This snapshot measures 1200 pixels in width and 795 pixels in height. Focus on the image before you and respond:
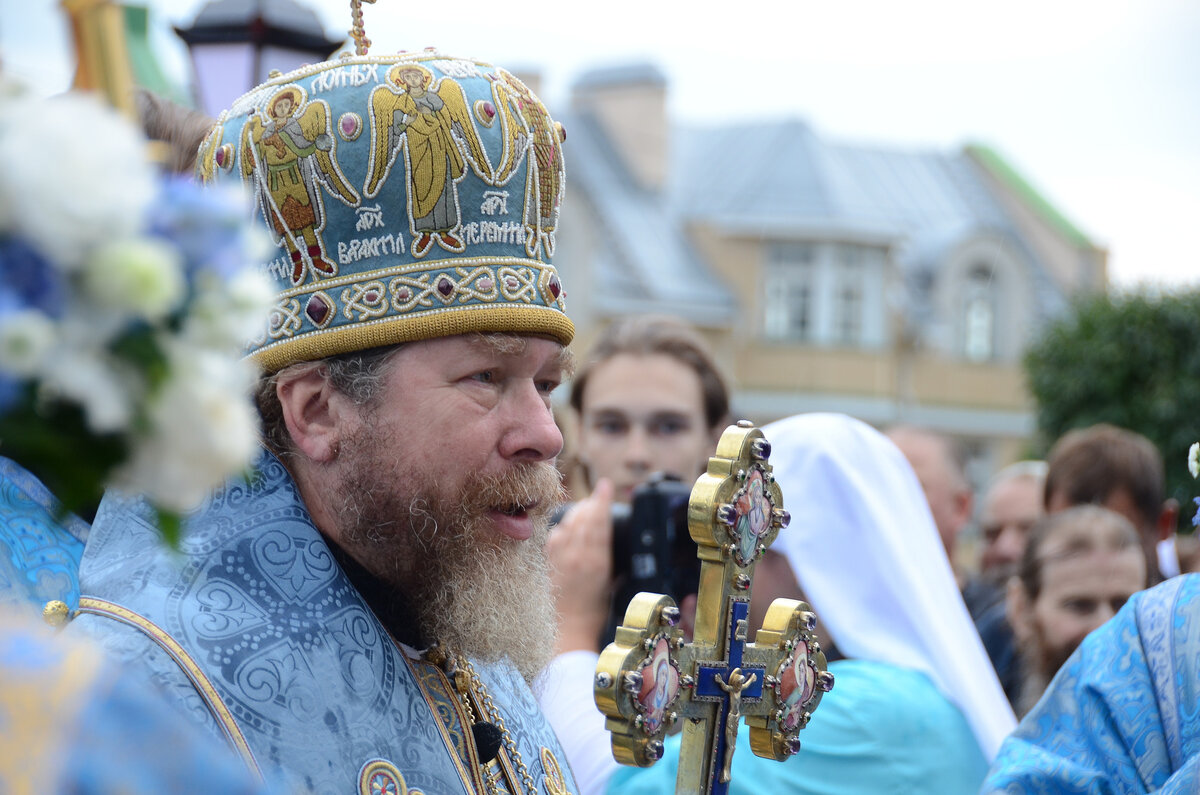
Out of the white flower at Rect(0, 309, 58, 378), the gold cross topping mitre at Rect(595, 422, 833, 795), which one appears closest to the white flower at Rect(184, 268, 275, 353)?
the white flower at Rect(0, 309, 58, 378)

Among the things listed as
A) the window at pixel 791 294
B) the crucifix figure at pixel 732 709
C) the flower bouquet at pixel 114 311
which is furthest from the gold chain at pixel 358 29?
the window at pixel 791 294

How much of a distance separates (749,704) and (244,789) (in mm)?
1313

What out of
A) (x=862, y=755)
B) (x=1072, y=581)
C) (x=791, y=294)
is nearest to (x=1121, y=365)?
(x=791, y=294)

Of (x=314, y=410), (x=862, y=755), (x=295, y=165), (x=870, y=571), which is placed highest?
(x=295, y=165)

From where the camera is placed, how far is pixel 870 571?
3.12 m

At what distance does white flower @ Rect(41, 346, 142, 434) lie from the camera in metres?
0.97

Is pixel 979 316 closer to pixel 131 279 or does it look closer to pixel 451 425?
pixel 451 425

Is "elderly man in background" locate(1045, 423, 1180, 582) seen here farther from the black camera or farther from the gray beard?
the gray beard

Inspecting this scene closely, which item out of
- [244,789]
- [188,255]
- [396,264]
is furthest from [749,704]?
[188,255]

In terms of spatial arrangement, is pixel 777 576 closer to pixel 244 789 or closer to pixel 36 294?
pixel 244 789

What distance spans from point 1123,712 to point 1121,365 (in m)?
18.5

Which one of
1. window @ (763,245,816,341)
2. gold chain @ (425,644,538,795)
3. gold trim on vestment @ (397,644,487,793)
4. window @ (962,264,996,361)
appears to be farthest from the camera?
window @ (962,264,996,361)

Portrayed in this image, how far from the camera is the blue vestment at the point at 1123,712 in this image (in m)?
2.49

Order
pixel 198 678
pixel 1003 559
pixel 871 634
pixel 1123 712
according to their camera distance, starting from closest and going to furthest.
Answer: pixel 198 678, pixel 1123 712, pixel 871 634, pixel 1003 559
